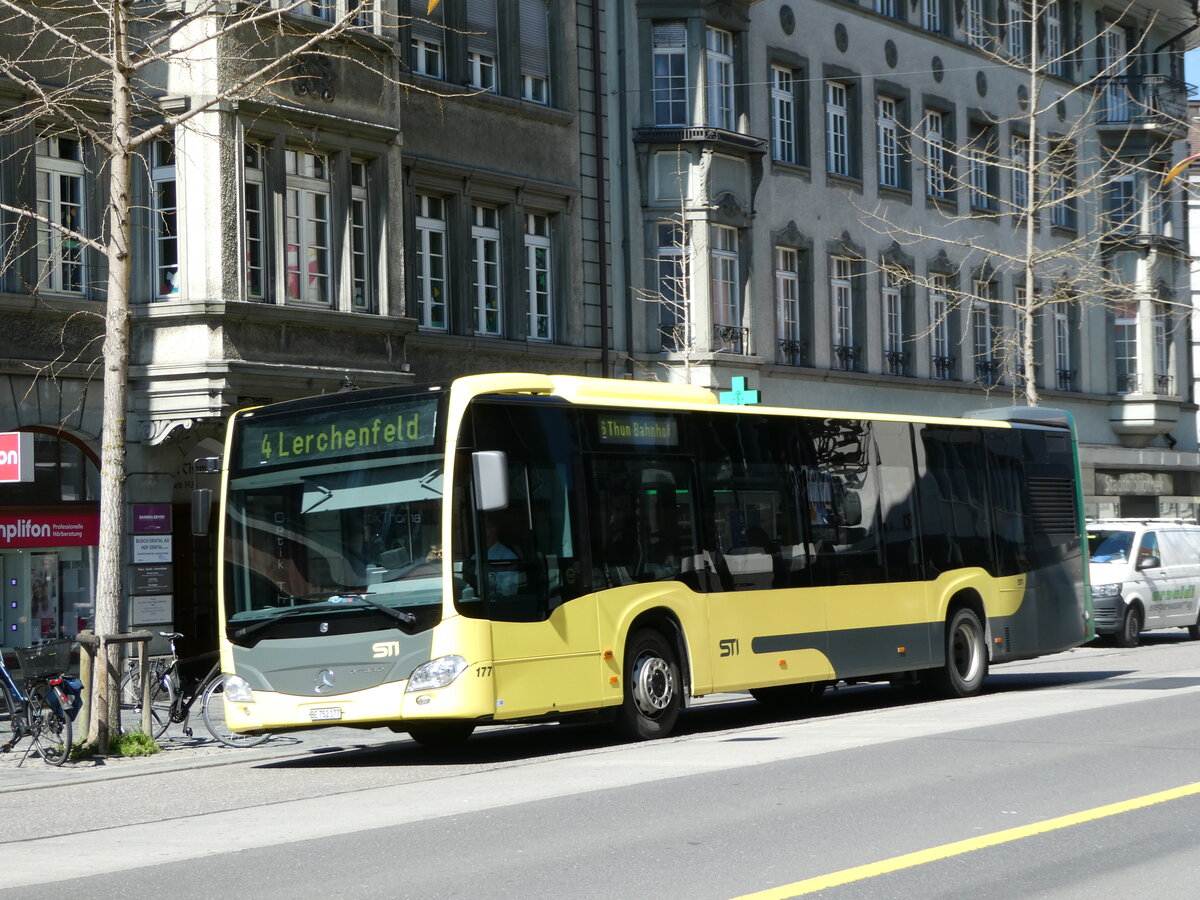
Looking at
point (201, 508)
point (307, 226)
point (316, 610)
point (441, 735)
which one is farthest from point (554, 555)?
point (307, 226)

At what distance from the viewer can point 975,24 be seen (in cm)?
3891

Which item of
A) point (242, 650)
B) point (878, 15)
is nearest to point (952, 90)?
point (878, 15)

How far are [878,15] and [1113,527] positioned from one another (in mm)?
11690

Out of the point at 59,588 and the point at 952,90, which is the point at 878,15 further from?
the point at 59,588

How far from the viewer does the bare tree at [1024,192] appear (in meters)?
36.7

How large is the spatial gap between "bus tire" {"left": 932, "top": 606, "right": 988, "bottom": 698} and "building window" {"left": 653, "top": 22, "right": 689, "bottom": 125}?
13.1m

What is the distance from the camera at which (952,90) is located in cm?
3797

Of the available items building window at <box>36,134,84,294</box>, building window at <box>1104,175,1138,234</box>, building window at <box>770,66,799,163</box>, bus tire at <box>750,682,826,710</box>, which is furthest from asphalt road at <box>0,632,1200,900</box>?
building window at <box>1104,175,1138,234</box>

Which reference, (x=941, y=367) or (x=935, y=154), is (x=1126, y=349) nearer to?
(x=941, y=367)

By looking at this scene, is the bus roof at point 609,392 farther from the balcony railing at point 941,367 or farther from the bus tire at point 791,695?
the balcony railing at point 941,367

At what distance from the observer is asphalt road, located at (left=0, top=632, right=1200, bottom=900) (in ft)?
26.6

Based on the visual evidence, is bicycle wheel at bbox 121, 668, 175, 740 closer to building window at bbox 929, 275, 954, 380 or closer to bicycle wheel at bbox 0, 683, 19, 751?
bicycle wheel at bbox 0, 683, 19, 751

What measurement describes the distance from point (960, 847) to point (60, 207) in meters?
14.9

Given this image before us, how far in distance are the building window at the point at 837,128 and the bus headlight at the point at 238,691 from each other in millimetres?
22198
